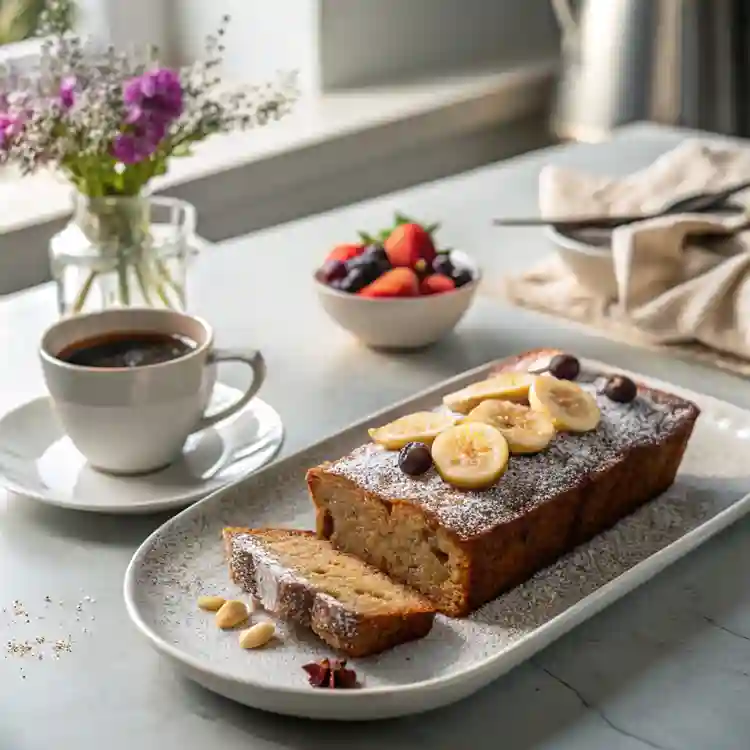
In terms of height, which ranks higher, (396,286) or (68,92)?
(68,92)

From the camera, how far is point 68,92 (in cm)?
139

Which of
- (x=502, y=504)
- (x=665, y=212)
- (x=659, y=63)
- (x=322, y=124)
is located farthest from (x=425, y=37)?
(x=502, y=504)

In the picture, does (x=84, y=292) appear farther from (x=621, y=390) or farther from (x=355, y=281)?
(x=621, y=390)

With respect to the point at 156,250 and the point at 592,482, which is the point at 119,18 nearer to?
the point at 156,250

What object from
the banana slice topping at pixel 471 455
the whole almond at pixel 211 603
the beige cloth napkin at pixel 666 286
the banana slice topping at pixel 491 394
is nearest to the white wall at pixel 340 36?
the beige cloth napkin at pixel 666 286

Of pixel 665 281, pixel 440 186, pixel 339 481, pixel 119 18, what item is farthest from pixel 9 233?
pixel 339 481

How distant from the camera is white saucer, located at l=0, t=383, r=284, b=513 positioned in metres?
1.16

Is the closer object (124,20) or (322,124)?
(322,124)

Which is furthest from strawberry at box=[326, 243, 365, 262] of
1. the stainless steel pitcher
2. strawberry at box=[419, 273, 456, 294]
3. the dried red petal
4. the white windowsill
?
the stainless steel pitcher

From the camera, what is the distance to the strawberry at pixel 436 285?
4.91ft

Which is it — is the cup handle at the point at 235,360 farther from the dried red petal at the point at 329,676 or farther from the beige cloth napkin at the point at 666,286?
the beige cloth napkin at the point at 666,286

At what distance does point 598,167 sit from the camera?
7.27 feet

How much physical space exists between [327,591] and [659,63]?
6.88 feet

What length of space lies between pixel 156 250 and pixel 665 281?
61 centimetres
